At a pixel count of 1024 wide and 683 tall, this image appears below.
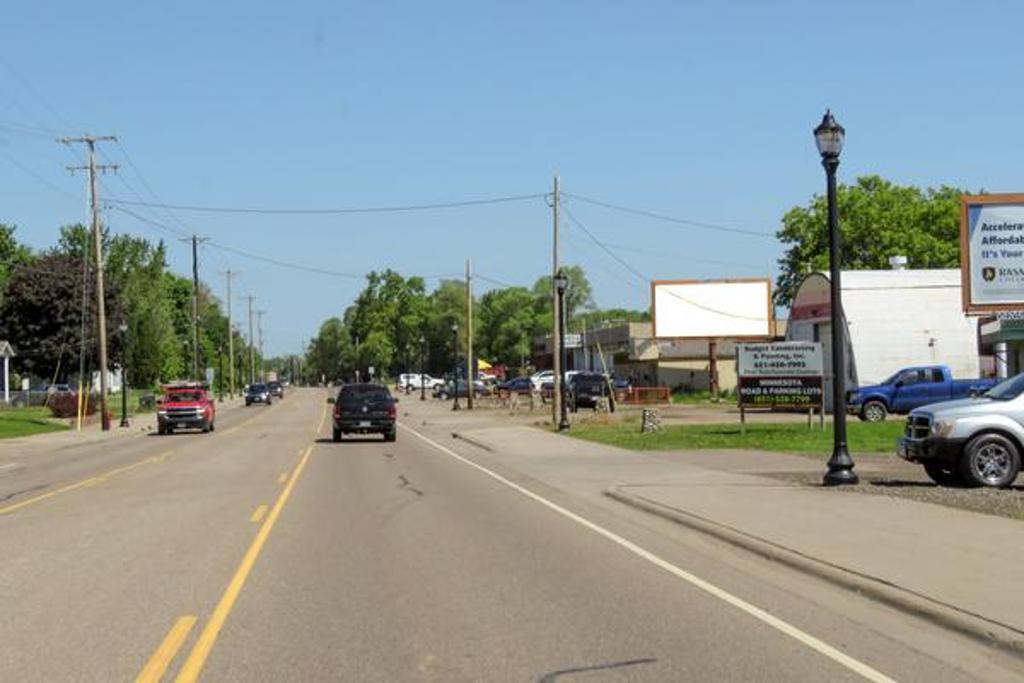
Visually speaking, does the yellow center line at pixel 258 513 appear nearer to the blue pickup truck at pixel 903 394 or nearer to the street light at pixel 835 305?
the street light at pixel 835 305

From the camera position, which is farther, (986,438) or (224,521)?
(986,438)

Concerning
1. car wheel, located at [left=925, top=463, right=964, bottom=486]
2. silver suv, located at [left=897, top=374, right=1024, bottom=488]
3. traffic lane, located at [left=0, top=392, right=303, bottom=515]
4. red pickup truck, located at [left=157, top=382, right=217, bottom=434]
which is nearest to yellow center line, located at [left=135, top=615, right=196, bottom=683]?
traffic lane, located at [left=0, top=392, right=303, bottom=515]

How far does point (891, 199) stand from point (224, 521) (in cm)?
7824

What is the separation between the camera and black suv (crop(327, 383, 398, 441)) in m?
36.1

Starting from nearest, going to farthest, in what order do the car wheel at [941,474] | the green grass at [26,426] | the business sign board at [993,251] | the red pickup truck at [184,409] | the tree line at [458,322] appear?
the car wheel at [941,474]
the business sign board at [993,251]
the red pickup truck at [184,409]
the green grass at [26,426]
the tree line at [458,322]

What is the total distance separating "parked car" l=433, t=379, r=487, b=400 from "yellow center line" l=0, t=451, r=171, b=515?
194 ft

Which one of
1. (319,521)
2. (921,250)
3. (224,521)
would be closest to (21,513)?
(224,521)

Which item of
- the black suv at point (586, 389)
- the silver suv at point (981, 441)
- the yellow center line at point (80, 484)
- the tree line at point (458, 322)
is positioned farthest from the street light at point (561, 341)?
the tree line at point (458, 322)

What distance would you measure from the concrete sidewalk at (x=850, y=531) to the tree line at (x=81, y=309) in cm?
4503

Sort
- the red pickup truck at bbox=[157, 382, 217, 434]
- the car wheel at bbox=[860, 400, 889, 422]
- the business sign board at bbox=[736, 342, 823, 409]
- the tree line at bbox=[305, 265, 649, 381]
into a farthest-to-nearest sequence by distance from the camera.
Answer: the tree line at bbox=[305, 265, 649, 381] < the red pickup truck at bbox=[157, 382, 217, 434] < the car wheel at bbox=[860, 400, 889, 422] < the business sign board at bbox=[736, 342, 823, 409]

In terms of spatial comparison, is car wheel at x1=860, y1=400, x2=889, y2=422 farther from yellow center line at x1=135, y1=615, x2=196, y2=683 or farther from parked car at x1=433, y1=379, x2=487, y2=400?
parked car at x1=433, y1=379, x2=487, y2=400

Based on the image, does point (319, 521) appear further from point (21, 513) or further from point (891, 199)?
point (891, 199)

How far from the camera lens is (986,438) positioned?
1669cm

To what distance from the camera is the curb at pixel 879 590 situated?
299 inches
